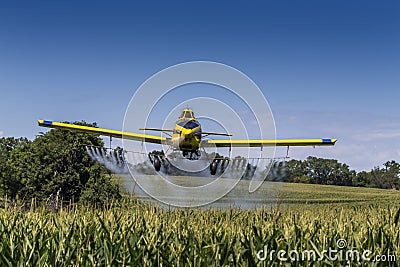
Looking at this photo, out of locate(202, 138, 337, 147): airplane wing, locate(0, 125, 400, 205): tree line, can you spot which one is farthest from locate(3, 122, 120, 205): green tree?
locate(202, 138, 337, 147): airplane wing

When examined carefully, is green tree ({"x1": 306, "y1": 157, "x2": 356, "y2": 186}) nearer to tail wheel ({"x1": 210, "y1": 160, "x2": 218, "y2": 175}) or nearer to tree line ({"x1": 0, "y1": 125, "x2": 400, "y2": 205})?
tree line ({"x1": 0, "y1": 125, "x2": 400, "y2": 205})

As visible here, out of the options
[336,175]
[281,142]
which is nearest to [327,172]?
[336,175]

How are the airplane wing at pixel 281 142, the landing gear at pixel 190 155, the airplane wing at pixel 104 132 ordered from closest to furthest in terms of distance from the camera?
the landing gear at pixel 190 155 → the airplane wing at pixel 104 132 → the airplane wing at pixel 281 142

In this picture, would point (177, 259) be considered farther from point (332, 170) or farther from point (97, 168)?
point (332, 170)

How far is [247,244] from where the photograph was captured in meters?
6.47

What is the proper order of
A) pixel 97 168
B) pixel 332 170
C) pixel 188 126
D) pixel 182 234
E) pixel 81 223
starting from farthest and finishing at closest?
pixel 332 170 < pixel 97 168 < pixel 188 126 < pixel 81 223 < pixel 182 234

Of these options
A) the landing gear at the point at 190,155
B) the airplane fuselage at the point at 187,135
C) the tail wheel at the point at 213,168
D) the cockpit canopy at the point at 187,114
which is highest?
the cockpit canopy at the point at 187,114

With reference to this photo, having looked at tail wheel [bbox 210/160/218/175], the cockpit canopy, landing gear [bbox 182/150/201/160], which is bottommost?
tail wheel [bbox 210/160/218/175]

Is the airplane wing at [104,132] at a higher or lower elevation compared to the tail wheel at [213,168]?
higher

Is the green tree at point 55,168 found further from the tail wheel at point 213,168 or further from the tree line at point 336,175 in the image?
the tree line at point 336,175

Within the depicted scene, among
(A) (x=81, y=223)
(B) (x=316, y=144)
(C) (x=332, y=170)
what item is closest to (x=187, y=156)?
(B) (x=316, y=144)

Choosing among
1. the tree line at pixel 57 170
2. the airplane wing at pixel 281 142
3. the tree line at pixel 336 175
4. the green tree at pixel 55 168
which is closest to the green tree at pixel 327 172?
the tree line at pixel 336 175

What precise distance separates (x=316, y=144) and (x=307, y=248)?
2636 cm

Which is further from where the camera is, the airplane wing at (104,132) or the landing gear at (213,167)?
the airplane wing at (104,132)
